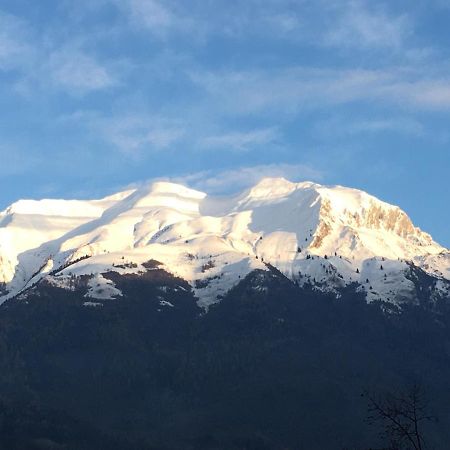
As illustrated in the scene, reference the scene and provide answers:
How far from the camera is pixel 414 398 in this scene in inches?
2899

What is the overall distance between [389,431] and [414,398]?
4828 mm

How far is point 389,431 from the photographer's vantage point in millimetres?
77312
